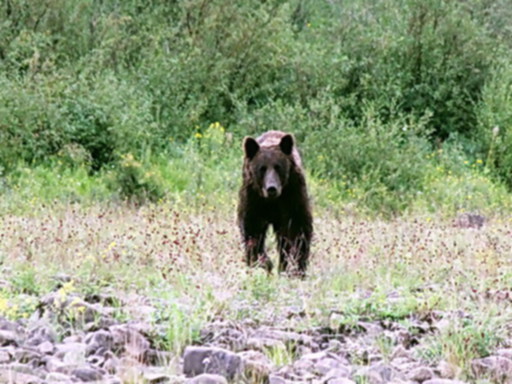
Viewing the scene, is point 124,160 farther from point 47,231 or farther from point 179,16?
point 179,16

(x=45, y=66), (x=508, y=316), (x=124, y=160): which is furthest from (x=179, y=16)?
(x=508, y=316)

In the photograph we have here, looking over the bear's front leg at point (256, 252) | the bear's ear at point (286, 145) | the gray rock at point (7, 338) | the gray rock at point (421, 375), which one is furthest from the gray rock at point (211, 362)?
the bear's ear at point (286, 145)

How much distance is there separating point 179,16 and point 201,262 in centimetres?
1622

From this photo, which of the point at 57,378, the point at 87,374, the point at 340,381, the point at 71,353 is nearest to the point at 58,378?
the point at 57,378

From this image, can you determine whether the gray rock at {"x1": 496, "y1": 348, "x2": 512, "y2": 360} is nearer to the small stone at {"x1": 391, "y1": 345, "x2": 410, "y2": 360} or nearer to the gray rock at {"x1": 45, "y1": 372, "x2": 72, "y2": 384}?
the small stone at {"x1": 391, "y1": 345, "x2": 410, "y2": 360}

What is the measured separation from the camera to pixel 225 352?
4.47 meters

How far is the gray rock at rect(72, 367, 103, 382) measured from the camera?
4.25 meters

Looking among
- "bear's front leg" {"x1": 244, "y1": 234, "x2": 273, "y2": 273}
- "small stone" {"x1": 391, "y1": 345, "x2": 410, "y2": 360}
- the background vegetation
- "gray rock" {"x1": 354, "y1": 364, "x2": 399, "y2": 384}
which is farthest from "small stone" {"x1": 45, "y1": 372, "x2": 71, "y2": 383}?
the background vegetation

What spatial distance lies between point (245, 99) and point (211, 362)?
662 inches

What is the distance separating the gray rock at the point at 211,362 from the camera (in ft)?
14.4

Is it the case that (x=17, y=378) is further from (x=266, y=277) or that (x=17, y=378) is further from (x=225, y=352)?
(x=266, y=277)

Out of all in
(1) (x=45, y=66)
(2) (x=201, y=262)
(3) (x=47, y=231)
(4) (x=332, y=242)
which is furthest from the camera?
(1) (x=45, y=66)

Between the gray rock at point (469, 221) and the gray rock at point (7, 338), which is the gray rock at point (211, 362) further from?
the gray rock at point (469, 221)

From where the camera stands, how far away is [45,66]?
18750 mm
